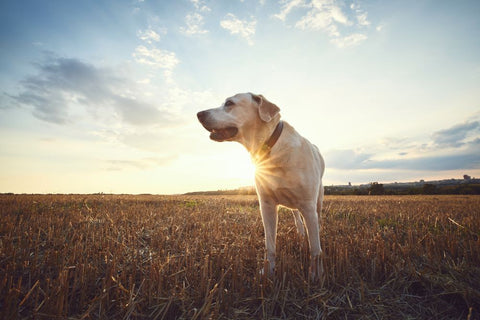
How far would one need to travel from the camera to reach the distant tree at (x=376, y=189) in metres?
35.3

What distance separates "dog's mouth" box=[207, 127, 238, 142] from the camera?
358 cm

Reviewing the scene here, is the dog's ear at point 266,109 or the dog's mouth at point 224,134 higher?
the dog's ear at point 266,109

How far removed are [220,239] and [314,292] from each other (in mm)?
2119

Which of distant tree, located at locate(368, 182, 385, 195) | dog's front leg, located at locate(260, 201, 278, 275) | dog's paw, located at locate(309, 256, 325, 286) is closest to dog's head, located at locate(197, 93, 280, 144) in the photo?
dog's front leg, located at locate(260, 201, 278, 275)

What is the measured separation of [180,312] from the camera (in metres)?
2.02

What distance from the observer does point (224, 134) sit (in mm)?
3592

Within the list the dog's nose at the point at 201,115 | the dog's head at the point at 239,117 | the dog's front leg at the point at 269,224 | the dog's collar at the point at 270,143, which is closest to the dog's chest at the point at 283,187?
the dog's front leg at the point at 269,224

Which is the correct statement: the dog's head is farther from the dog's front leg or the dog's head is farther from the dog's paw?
the dog's paw

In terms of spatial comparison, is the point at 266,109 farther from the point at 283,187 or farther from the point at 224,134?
the point at 283,187

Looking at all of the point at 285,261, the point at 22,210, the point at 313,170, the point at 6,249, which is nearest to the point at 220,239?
the point at 285,261

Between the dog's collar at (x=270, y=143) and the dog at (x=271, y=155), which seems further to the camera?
the dog's collar at (x=270, y=143)

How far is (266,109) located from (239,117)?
44 centimetres

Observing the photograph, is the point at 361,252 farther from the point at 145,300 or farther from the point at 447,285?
the point at 145,300

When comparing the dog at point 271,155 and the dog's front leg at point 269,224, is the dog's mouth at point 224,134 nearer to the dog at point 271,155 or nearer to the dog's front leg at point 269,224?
the dog at point 271,155
